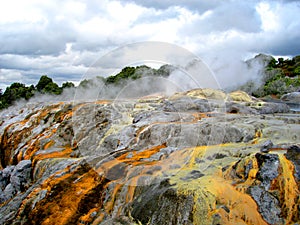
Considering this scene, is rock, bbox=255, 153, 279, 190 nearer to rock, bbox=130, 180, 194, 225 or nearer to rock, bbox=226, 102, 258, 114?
rock, bbox=130, 180, 194, 225

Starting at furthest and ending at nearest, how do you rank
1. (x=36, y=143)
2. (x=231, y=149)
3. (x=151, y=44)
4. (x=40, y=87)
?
(x=40, y=87) → (x=36, y=143) → (x=231, y=149) → (x=151, y=44)

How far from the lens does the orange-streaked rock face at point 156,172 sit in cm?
692

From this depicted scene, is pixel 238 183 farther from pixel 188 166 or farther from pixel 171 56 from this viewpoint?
pixel 171 56

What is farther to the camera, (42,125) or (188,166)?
(42,125)

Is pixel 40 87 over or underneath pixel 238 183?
over

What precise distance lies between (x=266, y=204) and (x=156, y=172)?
116 inches

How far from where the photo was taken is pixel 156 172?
8.55m

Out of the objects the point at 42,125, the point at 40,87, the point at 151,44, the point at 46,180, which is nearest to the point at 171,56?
the point at 151,44

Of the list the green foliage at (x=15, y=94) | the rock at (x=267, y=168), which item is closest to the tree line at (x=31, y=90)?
the green foliage at (x=15, y=94)

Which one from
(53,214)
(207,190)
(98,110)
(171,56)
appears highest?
(171,56)

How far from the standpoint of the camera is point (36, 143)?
14.7 m

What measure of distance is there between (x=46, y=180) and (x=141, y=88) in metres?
11.1

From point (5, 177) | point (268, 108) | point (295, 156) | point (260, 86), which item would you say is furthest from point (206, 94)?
point (260, 86)

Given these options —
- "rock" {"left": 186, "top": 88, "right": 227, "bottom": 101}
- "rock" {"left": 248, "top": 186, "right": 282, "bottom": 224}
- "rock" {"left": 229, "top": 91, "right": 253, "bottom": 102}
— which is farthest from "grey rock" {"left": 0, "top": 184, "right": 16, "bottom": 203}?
"rock" {"left": 229, "top": 91, "right": 253, "bottom": 102}
